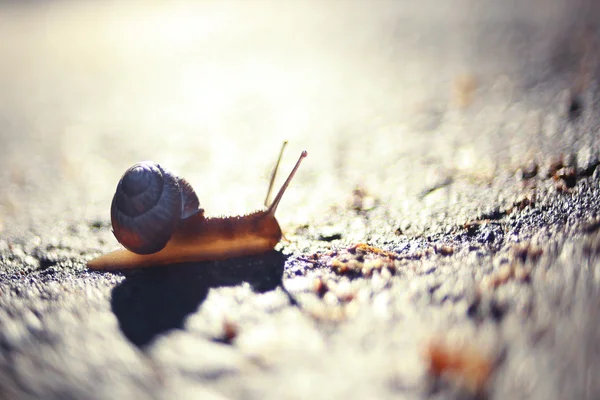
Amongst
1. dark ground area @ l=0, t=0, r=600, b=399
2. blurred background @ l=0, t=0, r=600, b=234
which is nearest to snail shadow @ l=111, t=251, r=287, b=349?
dark ground area @ l=0, t=0, r=600, b=399

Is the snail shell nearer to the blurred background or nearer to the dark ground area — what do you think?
the dark ground area

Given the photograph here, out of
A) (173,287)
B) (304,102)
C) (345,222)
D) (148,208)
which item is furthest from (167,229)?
(304,102)

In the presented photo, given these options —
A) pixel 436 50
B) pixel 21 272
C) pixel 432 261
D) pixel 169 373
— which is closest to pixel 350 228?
pixel 432 261

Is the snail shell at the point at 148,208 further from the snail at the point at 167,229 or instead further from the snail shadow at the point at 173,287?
the snail shadow at the point at 173,287

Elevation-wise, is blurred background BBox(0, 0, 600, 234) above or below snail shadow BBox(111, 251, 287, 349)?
above

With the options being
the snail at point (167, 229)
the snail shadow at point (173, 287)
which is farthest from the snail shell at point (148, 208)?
the snail shadow at point (173, 287)

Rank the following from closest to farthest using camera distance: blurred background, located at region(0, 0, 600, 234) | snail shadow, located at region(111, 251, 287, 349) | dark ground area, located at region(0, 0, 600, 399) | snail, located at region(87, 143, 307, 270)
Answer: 1. dark ground area, located at region(0, 0, 600, 399)
2. snail shadow, located at region(111, 251, 287, 349)
3. snail, located at region(87, 143, 307, 270)
4. blurred background, located at region(0, 0, 600, 234)
